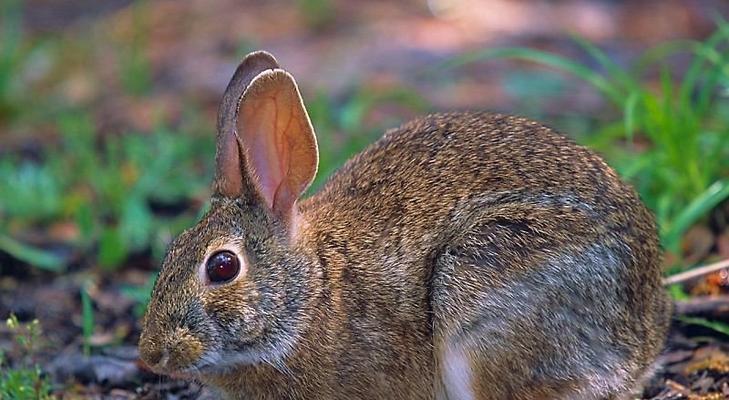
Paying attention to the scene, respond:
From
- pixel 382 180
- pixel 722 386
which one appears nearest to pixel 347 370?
pixel 382 180

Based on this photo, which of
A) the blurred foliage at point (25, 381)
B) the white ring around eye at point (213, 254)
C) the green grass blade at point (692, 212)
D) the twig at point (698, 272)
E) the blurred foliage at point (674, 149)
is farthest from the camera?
the blurred foliage at point (674, 149)

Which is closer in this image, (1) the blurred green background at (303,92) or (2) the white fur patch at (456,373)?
(2) the white fur patch at (456,373)

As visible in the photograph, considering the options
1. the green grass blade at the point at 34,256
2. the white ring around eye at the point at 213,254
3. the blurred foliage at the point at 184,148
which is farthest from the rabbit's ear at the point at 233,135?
the green grass blade at the point at 34,256

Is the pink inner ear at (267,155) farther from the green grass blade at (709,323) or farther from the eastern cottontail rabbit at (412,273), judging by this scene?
the green grass blade at (709,323)

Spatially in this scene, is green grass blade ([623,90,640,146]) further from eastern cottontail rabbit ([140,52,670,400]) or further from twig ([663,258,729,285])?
eastern cottontail rabbit ([140,52,670,400])

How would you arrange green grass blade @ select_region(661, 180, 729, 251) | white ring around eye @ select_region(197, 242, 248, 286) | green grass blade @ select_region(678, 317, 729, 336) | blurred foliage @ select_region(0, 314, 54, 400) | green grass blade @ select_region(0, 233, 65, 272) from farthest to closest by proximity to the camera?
1. green grass blade @ select_region(0, 233, 65, 272)
2. green grass blade @ select_region(661, 180, 729, 251)
3. green grass blade @ select_region(678, 317, 729, 336)
4. blurred foliage @ select_region(0, 314, 54, 400)
5. white ring around eye @ select_region(197, 242, 248, 286)

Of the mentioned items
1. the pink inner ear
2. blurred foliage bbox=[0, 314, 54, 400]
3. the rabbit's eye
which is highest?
the pink inner ear

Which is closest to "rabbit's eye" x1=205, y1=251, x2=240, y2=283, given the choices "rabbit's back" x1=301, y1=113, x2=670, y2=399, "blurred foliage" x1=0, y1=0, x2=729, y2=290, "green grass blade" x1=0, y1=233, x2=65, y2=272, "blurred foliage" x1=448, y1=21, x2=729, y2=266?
"rabbit's back" x1=301, y1=113, x2=670, y2=399

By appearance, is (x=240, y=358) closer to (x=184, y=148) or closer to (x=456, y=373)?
(x=456, y=373)

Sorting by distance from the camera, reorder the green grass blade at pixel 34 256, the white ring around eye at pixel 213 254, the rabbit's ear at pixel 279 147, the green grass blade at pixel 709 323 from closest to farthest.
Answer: the white ring around eye at pixel 213 254
the rabbit's ear at pixel 279 147
the green grass blade at pixel 709 323
the green grass blade at pixel 34 256
